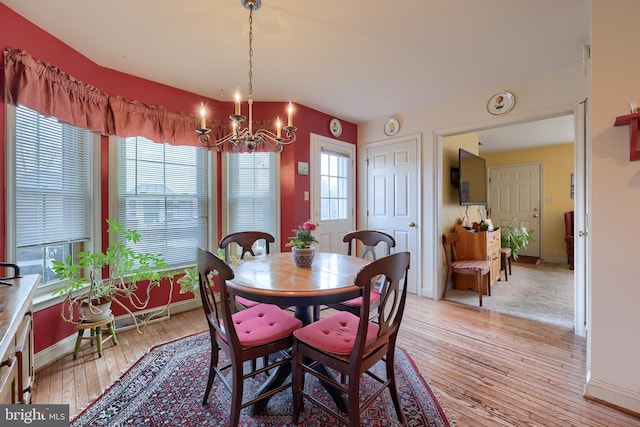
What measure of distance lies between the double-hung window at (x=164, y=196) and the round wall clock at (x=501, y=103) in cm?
314

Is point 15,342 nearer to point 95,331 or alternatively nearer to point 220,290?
point 220,290

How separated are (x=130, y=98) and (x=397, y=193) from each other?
10.3 feet

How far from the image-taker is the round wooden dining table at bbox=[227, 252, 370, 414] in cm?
135

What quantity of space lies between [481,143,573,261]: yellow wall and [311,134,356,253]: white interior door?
4.51m

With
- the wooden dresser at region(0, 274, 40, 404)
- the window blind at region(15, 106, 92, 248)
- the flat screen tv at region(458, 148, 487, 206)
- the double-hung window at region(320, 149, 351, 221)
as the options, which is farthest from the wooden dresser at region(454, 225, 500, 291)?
the window blind at region(15, 106, 92, 248)

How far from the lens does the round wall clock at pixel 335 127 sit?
3.73 meters

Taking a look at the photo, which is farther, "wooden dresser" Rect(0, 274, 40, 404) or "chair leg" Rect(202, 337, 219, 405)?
"chair leg" Rect(202, 337, 219, 405)

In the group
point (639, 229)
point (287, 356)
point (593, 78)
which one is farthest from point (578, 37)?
point (287, 356)

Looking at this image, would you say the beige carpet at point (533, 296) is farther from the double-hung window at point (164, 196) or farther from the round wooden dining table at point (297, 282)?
the double-hung window at point (164, 196)

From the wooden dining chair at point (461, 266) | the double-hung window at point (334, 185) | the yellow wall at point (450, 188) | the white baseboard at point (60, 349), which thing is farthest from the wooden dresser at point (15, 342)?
the yellow wall at point (450, 188)

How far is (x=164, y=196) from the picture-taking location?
2.86 metres

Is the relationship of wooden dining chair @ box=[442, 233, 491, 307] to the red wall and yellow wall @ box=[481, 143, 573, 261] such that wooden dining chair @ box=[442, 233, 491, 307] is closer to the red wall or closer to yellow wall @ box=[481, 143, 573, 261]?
the red wall

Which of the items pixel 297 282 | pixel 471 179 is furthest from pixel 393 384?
pixel 471 179

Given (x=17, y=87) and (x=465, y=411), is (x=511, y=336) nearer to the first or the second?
(x=465, y=411)
